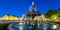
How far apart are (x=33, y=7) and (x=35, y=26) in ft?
4.74

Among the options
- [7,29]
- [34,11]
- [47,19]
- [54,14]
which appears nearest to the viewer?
[7,29]

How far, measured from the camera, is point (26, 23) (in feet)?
34.5

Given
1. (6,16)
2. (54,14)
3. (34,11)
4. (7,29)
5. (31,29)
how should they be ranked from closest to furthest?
(7,29), (31,29), (34,11), (6,16), (54,14)

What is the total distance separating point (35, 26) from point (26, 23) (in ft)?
3.64

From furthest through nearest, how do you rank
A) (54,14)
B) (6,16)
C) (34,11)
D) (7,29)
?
1. (54,14)
2. (6,16)
3. (34,11)
4. (7,29)

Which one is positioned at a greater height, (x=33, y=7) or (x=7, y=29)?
(x=33, y=7)

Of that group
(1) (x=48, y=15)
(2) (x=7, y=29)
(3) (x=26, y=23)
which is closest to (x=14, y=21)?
(3) (x=26, y=23)

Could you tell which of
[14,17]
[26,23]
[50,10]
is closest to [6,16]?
[14,17]

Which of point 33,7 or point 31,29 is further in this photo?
point 33,7

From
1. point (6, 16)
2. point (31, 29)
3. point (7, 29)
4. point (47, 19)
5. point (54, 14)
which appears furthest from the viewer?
point (54, 14)

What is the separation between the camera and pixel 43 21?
37.0 ft

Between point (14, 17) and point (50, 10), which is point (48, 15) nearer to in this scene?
point (50, 10)

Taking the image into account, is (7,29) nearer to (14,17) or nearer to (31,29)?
(31,29)

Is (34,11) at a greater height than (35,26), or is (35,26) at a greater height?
(34,11)
